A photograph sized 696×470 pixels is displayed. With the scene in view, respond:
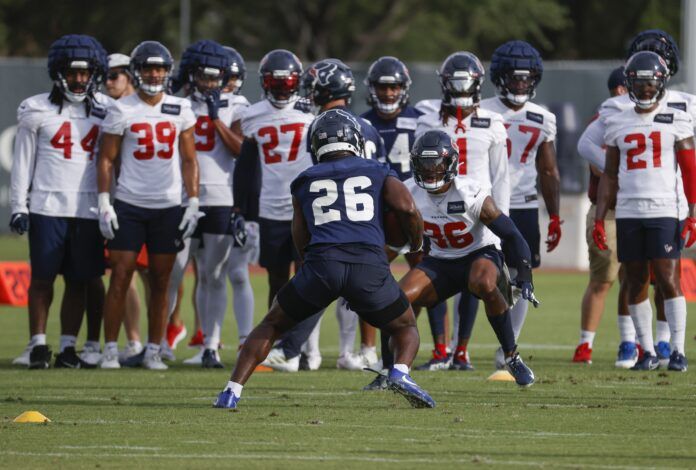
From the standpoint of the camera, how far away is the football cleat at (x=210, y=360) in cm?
1148

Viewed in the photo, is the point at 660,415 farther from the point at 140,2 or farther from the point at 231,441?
the point at 140,2

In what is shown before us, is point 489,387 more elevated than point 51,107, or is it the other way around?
point 51,107

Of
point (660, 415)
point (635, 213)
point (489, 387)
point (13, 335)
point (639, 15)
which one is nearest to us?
point (660, 415)

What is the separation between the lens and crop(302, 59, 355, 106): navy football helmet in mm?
10602

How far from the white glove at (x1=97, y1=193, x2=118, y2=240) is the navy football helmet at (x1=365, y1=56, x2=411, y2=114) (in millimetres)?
2092

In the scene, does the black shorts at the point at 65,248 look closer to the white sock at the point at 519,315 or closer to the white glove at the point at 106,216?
the white glove at the point at 106,216

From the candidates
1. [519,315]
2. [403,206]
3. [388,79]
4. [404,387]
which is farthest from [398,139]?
[404,387]

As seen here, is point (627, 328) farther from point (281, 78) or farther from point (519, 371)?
point (281, 78)

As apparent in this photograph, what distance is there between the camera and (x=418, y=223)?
8.55m

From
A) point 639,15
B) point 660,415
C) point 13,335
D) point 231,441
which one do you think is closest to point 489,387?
point 660,415

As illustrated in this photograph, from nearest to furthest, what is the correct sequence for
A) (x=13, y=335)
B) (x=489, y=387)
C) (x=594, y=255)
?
1. (x=489, y=387)
2. (x=594, y=255)
3. (x=13, y=335)

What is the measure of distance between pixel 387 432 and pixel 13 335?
7.06 m

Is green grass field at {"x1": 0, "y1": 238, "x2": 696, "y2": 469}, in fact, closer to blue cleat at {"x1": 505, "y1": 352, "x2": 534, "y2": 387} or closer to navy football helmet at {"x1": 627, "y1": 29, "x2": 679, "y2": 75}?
blue cleat at {"x1": 505, "y1": 352, "x2": 534, "y2": 387}

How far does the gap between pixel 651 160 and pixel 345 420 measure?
371 centimetres
